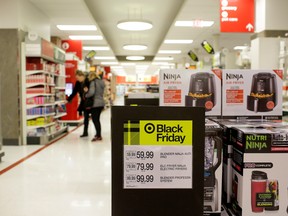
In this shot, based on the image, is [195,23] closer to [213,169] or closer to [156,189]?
[213,169]

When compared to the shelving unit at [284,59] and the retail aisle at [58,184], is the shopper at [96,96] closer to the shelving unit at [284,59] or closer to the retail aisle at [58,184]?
the retail aisle at [58,184]

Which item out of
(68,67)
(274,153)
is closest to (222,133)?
(274,153)

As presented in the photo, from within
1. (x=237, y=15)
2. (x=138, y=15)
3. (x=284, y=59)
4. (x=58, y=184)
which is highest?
(x=138, y=15)

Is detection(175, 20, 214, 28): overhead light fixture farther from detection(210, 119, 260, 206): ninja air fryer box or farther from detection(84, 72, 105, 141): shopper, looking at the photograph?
detection(210, 119, 260, 206): ninja air fryer box

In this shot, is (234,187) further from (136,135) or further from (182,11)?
(182,11)

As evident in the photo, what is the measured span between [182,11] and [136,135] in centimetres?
745

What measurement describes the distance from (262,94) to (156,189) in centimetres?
105

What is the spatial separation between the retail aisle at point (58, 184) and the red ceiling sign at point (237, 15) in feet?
11.8

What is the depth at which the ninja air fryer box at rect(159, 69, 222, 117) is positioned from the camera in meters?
1.99

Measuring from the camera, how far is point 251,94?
6.62 feet

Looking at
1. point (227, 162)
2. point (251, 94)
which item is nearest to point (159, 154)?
point (227, 162)

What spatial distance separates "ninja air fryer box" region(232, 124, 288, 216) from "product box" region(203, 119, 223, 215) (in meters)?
0.10

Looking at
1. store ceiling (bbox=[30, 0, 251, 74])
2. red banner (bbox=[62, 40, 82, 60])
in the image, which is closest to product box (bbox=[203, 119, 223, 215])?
store ceiling (bbox=[30, 0, 251, 74])

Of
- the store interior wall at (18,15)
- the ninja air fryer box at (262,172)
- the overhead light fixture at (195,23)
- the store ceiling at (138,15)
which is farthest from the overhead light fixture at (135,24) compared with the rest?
the ninja air fryer box at (262,172)
